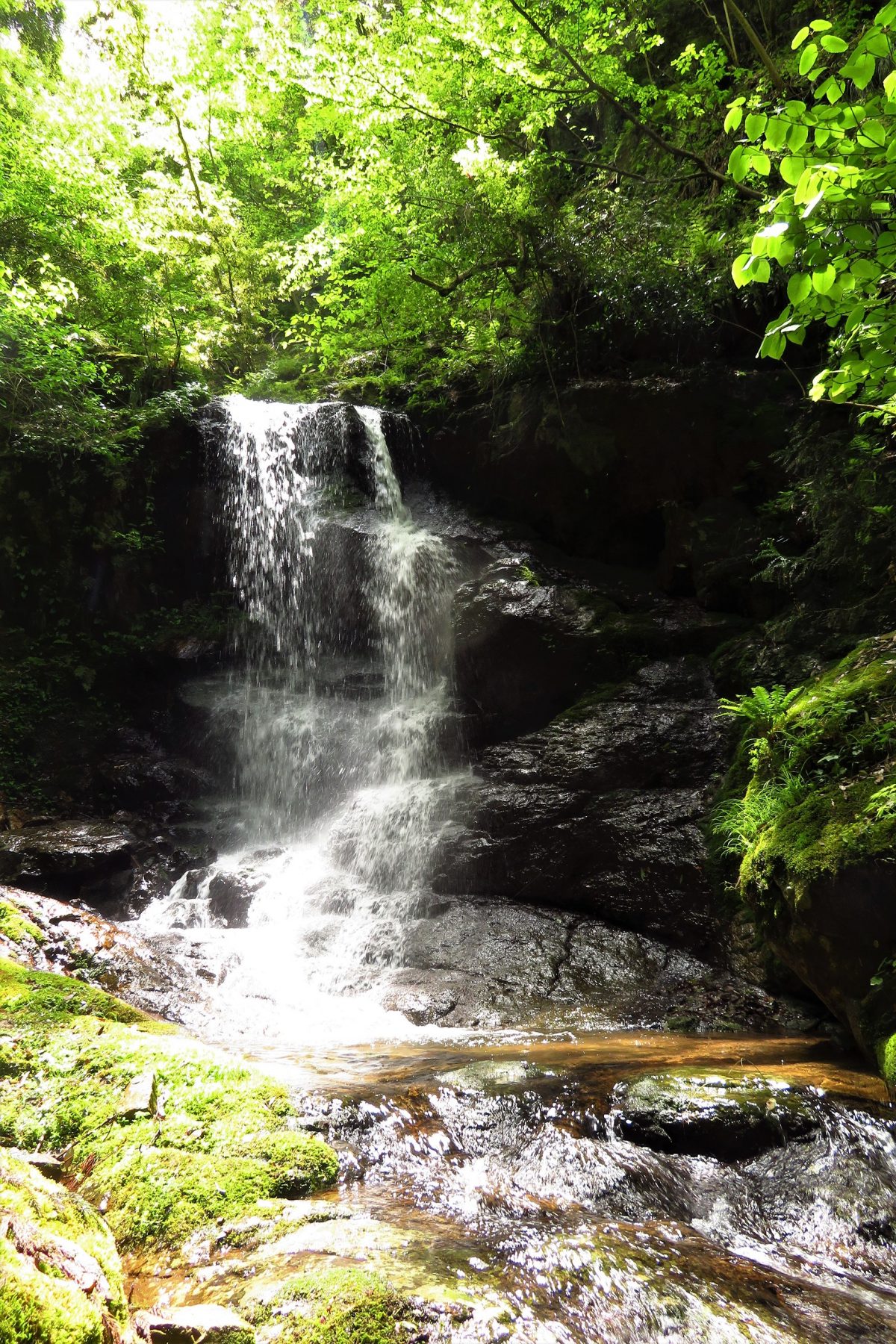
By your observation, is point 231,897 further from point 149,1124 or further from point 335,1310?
point 335,1310

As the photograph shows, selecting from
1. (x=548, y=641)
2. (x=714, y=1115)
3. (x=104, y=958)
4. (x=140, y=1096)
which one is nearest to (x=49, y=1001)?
(x=140, y=1096)

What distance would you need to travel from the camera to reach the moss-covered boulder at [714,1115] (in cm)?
338

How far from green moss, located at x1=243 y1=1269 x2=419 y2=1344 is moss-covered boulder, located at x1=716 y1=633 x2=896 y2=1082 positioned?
11.9ft

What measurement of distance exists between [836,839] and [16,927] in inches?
241

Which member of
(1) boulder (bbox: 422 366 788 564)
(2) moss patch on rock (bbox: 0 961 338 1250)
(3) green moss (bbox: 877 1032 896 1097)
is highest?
(1) boulder (bbox: 422 366 788 564)

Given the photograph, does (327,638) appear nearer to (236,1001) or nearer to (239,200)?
(236,1001)

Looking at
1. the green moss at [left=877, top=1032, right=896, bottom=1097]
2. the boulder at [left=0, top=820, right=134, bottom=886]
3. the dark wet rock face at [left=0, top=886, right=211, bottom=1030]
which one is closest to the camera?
the green moss at [left=877, top=1032, right=896, bottom=1097]

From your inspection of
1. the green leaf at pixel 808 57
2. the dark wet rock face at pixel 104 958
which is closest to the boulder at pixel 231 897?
the dark wet rock face at pixel 104 958

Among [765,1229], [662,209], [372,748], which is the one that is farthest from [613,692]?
[662,209]

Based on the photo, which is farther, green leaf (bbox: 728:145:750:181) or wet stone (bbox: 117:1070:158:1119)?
wet stone (bbox: 117:1070:158:1119)

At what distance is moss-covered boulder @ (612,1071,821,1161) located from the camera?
338cm

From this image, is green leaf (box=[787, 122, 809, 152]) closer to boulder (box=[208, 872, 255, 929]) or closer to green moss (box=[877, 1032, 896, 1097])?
green moss (box=[877, 1032, 896, 1097])

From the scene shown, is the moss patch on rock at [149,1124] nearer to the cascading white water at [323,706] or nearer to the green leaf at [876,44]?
the cascading white water at [323,706]

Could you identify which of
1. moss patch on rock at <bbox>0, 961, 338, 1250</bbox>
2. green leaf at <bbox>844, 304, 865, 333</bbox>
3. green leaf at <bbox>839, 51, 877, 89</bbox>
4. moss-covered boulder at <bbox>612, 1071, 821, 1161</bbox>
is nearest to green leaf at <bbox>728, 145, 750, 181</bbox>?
green leaf at <bbox>839, 51, 877, 89</bbox>
